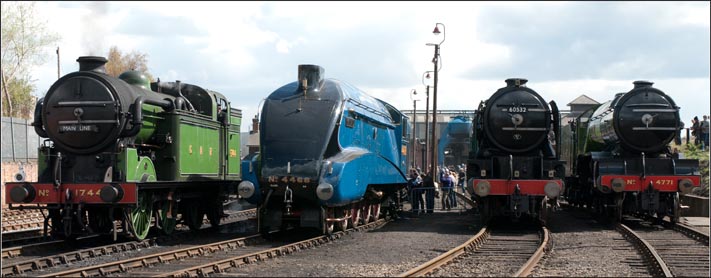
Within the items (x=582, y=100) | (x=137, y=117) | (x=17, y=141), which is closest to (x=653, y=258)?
(x=137, y=117)

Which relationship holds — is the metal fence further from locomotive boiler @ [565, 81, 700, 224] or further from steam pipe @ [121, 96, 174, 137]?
locomotive boiler @ [565, 81, 700, 224]

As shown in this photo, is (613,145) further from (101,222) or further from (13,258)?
(13,258)

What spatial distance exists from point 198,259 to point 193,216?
15.6ft

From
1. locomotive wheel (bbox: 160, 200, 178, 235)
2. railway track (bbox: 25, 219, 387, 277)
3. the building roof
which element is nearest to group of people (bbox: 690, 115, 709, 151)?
railway track (bbox: 25, 219, 387, 277)

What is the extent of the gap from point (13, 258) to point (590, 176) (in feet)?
45.9

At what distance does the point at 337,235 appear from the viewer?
14734mm

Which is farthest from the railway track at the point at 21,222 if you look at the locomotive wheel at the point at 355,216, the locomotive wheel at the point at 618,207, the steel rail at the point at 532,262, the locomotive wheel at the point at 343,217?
the locomotive wheel at the point at 618,207

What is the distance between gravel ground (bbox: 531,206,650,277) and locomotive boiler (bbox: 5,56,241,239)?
6.79 meters

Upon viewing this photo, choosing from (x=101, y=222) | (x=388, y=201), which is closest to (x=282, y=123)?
(x=101, y=222)

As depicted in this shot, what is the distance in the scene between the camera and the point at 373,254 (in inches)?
482

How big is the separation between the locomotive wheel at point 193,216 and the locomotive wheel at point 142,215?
2.30 metres

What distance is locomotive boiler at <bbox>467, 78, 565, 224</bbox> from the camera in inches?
642

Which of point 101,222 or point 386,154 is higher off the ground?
point 386,154

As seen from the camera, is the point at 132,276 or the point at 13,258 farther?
the point at 13,258
